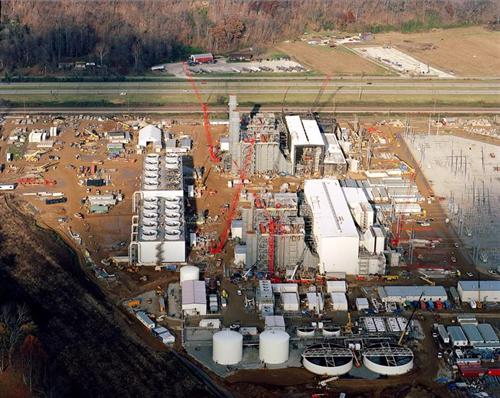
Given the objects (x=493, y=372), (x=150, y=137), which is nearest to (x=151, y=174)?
(x=150, y=137)

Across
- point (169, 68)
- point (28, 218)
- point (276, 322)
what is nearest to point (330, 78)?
point (169, 68)

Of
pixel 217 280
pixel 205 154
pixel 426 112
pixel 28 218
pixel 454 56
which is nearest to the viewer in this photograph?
pixel 217 280

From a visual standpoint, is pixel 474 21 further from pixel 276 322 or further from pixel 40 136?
pixel 276 322

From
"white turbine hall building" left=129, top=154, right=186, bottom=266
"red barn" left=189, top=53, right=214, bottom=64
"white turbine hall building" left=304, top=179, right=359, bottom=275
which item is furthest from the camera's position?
"red barn" left=189, top=53, right=214, bottom=64

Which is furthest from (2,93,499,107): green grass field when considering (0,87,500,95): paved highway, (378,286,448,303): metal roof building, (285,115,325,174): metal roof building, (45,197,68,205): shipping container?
(378,286,448,303): metal roof building

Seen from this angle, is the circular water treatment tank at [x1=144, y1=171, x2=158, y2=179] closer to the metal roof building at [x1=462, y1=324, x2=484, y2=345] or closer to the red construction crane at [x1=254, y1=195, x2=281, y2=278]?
the red construction crane at [x1=254, y1=195, x2=281, y2=278]
